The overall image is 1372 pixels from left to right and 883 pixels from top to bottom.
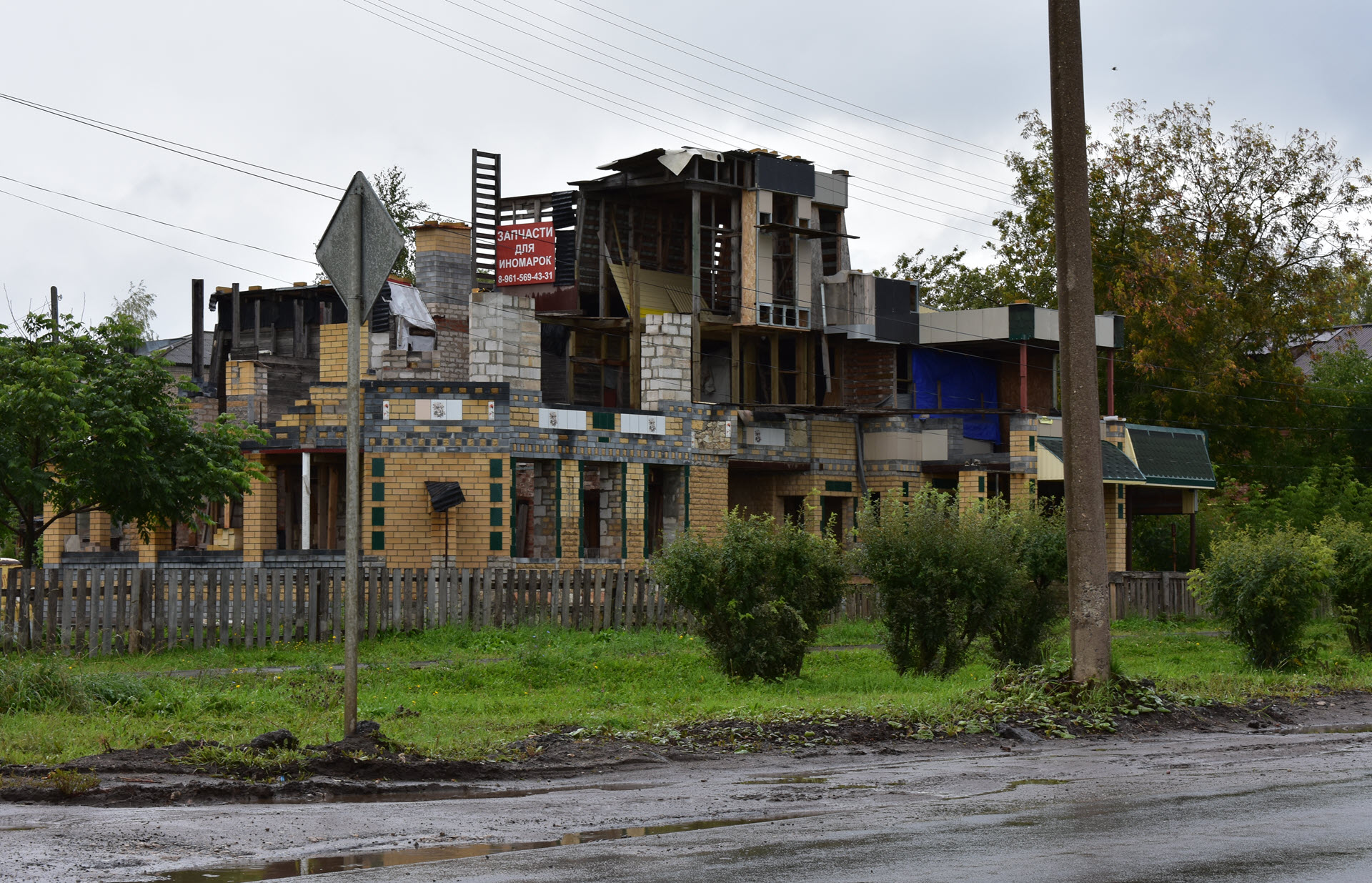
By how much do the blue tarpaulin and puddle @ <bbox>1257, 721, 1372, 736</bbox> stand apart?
70.2 feet

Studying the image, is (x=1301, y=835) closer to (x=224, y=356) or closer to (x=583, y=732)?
(x=583, y=732)

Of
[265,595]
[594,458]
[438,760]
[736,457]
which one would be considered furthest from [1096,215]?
[438,760]

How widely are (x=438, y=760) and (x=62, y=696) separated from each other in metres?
5.08

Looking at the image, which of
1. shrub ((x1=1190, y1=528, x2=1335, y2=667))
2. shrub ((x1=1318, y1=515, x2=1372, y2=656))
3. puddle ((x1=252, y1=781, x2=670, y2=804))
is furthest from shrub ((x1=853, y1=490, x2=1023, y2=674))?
puddle ((x1=252, y1=781, x2=670, y2=804))

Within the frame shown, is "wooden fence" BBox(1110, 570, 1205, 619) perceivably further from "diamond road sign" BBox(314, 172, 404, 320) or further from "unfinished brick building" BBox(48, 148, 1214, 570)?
"diamond road sign" BBox(314, 172, 404, 320)

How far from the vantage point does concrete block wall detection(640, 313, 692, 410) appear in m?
31.8

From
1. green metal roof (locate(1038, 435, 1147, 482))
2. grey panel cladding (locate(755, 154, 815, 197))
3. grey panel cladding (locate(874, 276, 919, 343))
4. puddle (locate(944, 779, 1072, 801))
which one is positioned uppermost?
grey panel cladding (locate(755, 154, 815, 197))

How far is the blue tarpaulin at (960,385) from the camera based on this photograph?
3638cm

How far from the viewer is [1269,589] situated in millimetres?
19406

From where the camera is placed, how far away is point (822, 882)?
6.61m

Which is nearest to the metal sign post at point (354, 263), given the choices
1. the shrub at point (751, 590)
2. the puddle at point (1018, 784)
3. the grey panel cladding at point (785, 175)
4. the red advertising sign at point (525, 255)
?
the puddle at point (1018, 784)

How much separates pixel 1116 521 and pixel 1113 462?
2116 millimetres

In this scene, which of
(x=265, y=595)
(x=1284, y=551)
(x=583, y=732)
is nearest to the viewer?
(x=583, y=732)

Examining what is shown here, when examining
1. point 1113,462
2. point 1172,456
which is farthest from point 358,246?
point 1172,456
